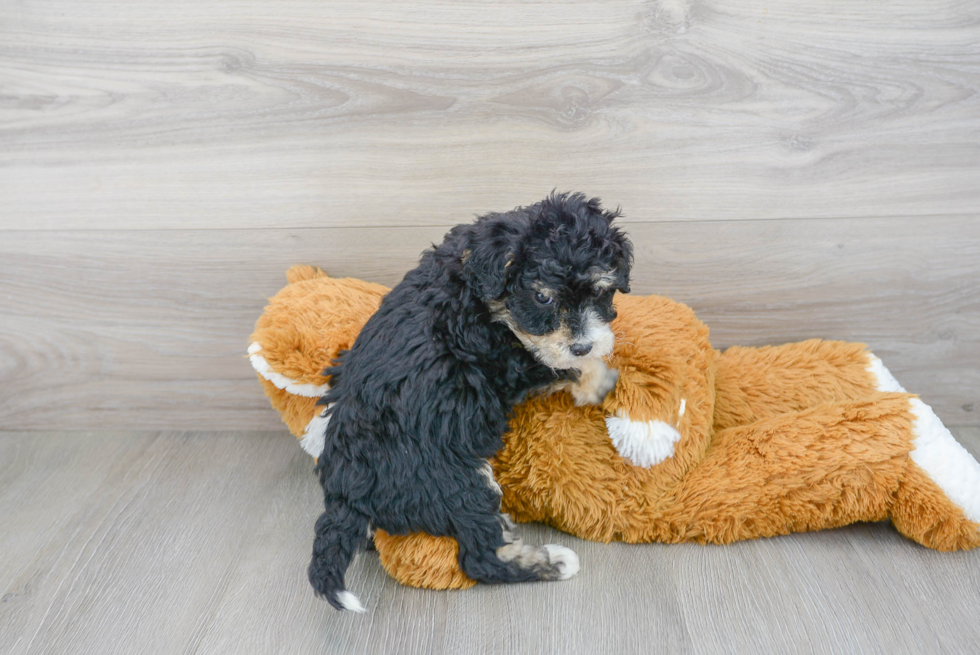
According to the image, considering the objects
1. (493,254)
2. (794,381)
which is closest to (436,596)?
(493,254)

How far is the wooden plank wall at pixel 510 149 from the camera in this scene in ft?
5.85

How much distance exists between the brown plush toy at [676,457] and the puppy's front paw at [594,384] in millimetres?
23

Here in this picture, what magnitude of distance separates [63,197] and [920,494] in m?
2.32

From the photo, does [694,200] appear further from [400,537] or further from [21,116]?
[21,116]

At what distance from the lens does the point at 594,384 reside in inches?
Result: 60.7

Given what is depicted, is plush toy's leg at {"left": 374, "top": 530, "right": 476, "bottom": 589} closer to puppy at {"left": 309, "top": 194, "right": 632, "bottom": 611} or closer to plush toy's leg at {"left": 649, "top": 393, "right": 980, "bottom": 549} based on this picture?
puppy at {"left": 309, "top": 194, "right": 632, "bottom": 611}

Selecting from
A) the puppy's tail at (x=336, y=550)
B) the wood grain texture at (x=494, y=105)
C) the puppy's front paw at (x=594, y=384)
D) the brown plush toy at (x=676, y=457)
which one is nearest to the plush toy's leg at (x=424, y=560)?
the brown plush toy at (x=676, y=457)

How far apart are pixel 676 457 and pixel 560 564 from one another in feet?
1.18

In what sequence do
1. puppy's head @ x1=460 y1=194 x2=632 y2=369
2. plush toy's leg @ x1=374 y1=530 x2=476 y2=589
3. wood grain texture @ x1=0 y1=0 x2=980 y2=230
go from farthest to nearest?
wood grain texture @ x1=0 y1=0 x2=980 y2=230 → plush toy's leg @ x1=374 y1=530 x2=476 y2=589 → puppy's head @ x1=460 y1=194 x2=632 y2=369

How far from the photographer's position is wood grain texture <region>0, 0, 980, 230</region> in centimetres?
178

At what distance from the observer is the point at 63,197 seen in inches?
78.3

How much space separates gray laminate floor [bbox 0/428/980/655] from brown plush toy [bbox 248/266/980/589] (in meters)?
0.07

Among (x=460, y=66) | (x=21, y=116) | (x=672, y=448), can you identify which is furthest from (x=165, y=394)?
(x=672, y=448)

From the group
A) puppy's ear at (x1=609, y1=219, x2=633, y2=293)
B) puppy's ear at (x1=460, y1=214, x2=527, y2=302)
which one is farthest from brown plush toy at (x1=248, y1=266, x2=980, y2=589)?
puppy's ear at (x1=460, y1=214, x2=527, y2=302)
